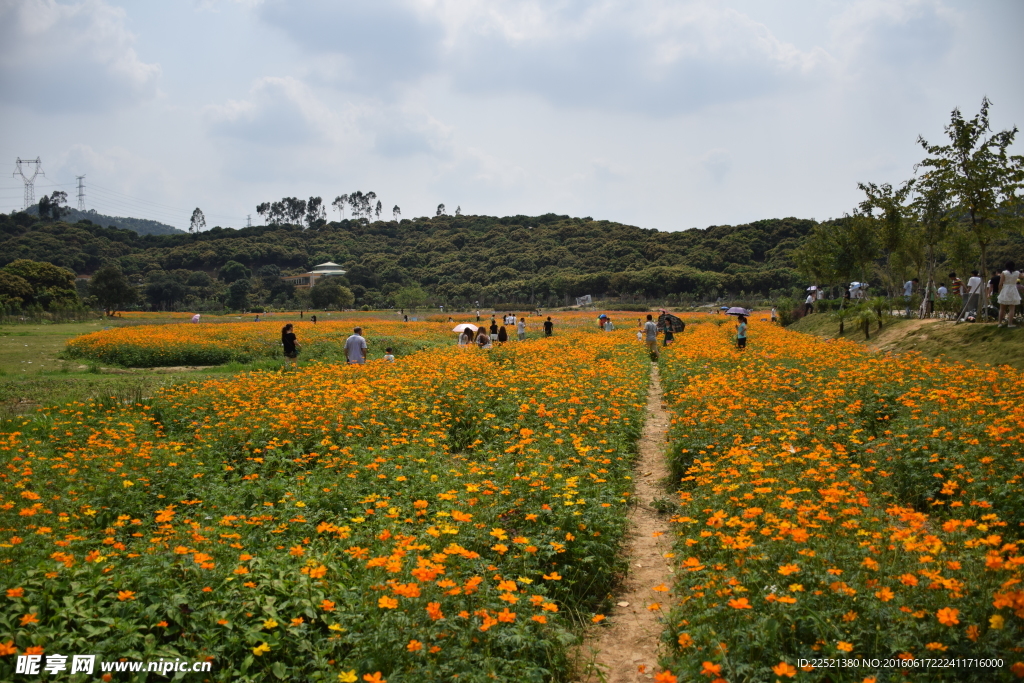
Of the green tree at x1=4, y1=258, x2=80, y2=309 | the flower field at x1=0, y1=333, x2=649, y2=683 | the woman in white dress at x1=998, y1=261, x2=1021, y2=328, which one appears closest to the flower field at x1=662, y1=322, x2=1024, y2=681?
the flower field at x1=0, y1=333, x2=649, y2=683

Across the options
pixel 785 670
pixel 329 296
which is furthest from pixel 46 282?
pixel 785 670

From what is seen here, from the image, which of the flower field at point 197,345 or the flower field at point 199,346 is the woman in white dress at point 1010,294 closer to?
the flower field at point 199,346

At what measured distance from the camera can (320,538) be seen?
16.7ft

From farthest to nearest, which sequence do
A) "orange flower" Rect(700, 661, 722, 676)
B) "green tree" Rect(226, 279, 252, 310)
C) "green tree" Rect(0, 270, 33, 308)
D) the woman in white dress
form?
1. "green tree" Rect(226, 279, 252, 310)
2. "green tree" Rect(0, 270, 33, 308)
3. the woman in white dress
4. "orange flower" Rect(700, 661, 722, 676)

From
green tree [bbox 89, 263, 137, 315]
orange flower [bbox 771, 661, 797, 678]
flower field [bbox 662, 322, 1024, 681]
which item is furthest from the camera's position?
green tree [bbox 89, 263, 137, 315]

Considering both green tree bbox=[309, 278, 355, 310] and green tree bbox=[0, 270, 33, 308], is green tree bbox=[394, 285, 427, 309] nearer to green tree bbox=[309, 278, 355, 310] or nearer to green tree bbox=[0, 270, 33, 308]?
green tree bbox=[309, 278, 355, 310]

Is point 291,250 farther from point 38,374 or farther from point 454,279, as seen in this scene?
point 38,374

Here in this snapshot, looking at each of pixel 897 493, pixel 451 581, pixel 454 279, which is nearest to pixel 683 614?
pixel 451 581

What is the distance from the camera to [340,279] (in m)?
91.4

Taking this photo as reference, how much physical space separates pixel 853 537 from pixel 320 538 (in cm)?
403

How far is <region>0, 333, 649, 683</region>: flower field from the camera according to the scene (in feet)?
11.9

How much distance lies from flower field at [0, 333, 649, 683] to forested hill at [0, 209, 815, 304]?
64934mm

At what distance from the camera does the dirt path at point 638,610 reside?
4.07m

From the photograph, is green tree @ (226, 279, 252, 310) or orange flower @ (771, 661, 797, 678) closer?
orange flower @ (771, 661, 797, 678)
